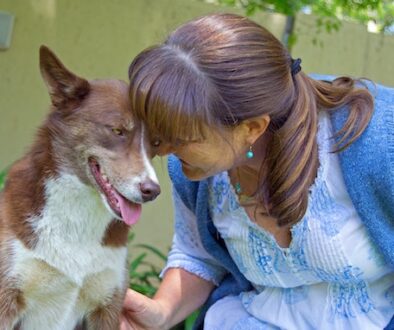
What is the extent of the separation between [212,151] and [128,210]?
33 cm

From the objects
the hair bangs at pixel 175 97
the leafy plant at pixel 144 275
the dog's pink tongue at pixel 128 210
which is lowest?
the leafy plant at pixel 144 275

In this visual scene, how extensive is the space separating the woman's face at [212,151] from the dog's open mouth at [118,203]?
0.20m

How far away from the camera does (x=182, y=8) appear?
516 centimetres

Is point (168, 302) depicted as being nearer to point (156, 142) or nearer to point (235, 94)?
point (156, 142)

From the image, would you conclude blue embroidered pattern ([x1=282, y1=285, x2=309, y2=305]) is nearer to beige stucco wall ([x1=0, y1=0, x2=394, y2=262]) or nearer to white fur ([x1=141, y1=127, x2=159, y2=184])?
white fur ([x1=141, y1=127, x2=159, y2=184])

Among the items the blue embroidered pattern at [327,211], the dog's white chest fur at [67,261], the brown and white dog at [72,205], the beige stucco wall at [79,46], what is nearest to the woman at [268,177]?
the blue embroidered pattern at [327,211]

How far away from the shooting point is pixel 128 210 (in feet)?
8.12

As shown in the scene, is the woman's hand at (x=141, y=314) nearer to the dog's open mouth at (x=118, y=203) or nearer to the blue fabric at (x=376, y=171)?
the dog's open mouth at (x=118, y=203)

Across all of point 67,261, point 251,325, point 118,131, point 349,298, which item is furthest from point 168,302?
point 118,131

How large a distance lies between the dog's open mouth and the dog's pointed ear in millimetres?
266

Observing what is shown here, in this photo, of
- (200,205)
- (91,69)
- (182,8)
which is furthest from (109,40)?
(200,205)

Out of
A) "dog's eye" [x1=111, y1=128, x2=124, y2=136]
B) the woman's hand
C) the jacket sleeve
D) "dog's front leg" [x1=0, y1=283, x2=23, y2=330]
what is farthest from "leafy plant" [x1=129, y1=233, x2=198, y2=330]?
"dog's eye" [x1=111, y1=128, x2=124, y2=136]

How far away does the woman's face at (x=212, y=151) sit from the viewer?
239 centimetres

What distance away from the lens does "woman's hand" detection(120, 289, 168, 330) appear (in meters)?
2.84
